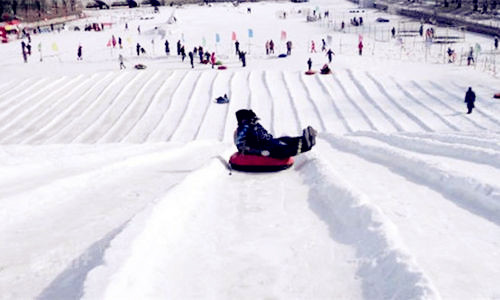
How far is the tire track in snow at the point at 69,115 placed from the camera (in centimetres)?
2063

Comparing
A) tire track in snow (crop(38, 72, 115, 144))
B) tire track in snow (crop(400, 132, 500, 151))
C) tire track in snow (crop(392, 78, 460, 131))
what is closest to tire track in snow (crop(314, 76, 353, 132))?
tire track in snow (crop(392, 78, 460, 131))


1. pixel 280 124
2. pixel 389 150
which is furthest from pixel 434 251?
pixel 280 124

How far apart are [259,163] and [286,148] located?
609 millimetres

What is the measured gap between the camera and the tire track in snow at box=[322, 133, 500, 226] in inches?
260

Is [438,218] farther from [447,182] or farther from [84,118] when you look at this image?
[84,118]

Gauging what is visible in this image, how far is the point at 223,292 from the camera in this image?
4.59 meters

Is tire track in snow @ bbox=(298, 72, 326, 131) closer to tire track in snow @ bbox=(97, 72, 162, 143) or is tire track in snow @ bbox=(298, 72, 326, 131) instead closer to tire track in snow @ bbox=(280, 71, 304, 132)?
tire track in snow @ bbox=(280, 71, 304, 132)

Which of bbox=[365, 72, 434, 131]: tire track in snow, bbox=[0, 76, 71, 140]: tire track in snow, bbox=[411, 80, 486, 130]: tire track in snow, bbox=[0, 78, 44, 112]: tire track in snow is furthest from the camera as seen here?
bbox=[0, 78, 44, 112]: tire track in snow

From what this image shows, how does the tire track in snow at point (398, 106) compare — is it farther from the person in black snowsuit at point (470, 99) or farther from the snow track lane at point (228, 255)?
the snow track lane at point (228, 255)

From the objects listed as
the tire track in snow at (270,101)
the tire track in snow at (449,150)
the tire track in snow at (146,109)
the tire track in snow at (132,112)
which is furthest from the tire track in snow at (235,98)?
the tire track in snow at (449,150)

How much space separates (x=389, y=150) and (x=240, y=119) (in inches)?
127

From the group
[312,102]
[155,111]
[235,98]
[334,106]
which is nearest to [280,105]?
[312,102]

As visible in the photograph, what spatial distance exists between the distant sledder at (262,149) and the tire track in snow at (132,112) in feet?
35.2

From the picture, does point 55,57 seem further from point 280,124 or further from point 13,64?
point 280,124
